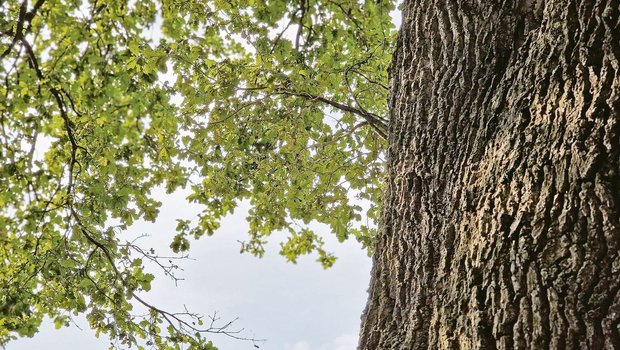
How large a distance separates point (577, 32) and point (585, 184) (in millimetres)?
551

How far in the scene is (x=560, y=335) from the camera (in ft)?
4.44

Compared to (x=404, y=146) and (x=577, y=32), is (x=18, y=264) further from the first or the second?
(x=577, y=32)

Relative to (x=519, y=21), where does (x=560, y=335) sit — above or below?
below

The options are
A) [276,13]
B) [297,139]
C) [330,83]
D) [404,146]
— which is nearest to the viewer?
[404,146]

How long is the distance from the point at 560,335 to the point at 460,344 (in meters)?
0.33

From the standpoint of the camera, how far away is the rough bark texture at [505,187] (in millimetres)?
1399

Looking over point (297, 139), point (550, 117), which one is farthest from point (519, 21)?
point (297, 139)

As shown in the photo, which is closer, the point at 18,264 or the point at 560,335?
the point at 560,335

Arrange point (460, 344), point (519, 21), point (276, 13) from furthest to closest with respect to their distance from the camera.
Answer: point (276, 13) < point (519, 21) < point (460, 344)

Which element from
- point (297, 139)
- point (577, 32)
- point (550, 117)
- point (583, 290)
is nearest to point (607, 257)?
point (583, 290)

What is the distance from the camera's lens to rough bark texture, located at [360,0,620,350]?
1399 millimetres

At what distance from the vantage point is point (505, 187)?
166cm

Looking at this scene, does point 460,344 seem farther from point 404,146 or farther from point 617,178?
point 404,146

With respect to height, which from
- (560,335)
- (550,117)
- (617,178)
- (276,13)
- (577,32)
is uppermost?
(276,13)
